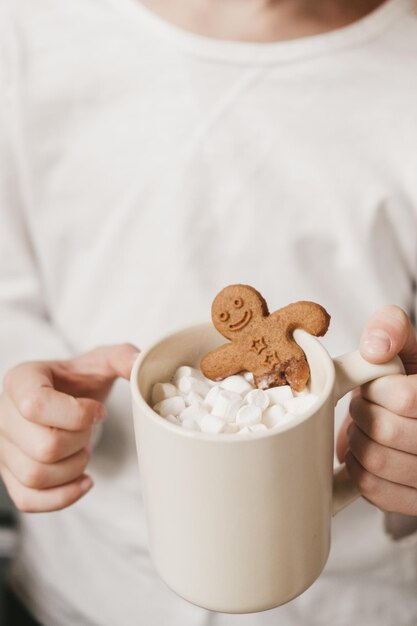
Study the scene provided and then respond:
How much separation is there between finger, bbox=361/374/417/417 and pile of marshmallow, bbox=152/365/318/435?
0.05 meters

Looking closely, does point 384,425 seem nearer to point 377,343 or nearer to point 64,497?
point 377,343

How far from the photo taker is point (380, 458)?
1.90 feet

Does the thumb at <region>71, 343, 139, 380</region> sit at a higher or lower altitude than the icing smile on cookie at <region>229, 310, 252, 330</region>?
lower

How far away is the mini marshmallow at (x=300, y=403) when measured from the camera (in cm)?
50

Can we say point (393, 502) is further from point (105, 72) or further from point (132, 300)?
point (105, 72)

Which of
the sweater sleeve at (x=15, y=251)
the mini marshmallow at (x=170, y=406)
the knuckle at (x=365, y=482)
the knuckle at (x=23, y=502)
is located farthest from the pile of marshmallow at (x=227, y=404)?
the sweater sleeve at (x=15, y=251)

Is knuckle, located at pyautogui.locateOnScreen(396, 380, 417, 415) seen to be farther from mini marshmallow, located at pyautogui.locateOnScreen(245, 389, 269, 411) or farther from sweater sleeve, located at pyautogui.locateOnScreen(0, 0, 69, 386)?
sweater sleeve, located at pyautogui.locateOnScreen(0, 0, 69, 386)

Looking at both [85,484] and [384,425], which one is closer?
[384,425]

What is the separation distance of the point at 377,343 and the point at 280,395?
0.26 ft

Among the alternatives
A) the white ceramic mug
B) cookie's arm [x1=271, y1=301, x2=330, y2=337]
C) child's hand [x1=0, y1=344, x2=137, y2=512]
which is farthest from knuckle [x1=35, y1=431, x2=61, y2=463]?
cookie's arm [x1=271, y1=301, x2=330, y2=337]

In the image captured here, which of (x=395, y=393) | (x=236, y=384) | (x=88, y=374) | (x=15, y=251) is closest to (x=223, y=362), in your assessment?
(x=236, y=384)

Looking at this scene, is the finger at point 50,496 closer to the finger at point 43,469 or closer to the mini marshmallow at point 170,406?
the finger at point 43,469

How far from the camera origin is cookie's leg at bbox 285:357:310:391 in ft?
1.69

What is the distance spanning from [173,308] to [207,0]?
1.16 ft
